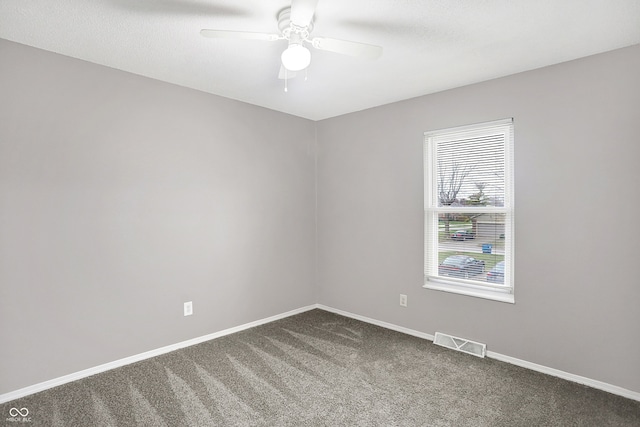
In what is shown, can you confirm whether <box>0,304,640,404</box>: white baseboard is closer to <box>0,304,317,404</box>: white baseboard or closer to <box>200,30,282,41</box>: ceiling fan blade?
<box>0,304,317,404</box>: white baseboard

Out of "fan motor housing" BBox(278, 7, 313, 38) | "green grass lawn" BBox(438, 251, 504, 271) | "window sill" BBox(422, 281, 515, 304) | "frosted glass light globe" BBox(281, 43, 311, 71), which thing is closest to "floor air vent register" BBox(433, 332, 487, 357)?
"window sill" BBox(422, 281, 515, 304)

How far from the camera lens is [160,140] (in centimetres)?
301

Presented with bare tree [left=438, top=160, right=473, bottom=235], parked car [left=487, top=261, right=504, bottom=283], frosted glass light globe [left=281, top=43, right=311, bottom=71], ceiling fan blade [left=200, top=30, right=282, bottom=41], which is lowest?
parked car [left=487, top=261, right=504, bottom=283]

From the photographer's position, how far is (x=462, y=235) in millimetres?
3209

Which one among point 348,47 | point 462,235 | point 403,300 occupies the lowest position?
point 403,300

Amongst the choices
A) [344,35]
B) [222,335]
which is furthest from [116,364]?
[344,35]

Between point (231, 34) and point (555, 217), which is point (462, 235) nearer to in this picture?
point (555, 217)

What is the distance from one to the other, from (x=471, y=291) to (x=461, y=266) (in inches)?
9.7

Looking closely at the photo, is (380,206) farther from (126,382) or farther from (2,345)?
(2,345)

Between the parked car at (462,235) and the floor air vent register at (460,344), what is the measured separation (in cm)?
91

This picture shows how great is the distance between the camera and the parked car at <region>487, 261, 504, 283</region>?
296cm

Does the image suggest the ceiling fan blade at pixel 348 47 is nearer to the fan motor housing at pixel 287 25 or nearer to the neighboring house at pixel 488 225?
the fan motor housing at pixel 287 25

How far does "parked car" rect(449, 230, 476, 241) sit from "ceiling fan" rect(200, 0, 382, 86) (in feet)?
6.22

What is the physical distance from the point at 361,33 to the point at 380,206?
189cm
